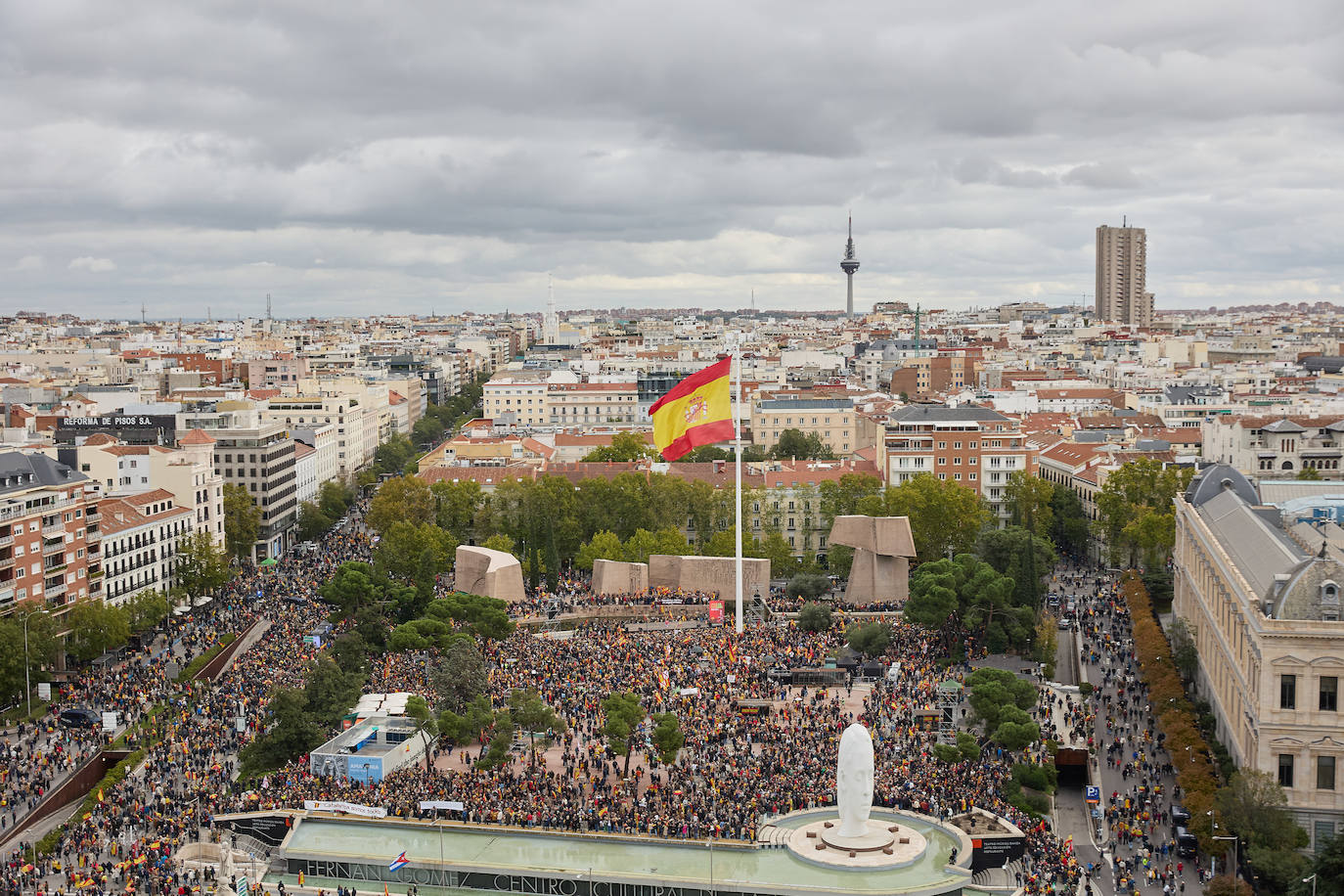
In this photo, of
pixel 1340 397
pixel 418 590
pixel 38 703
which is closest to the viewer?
pixel 38 703

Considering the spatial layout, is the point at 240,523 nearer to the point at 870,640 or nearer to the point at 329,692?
the point at 329,692

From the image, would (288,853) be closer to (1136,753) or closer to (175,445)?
(1136,753)

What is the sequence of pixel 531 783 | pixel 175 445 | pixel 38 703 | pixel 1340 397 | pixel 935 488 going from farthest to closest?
pixel 1340 397, pixel 175 445, pixel 935 488, pixel 38 703, pixel 531 783

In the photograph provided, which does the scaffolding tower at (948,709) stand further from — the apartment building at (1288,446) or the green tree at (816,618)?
the apartment building at (1288,446)

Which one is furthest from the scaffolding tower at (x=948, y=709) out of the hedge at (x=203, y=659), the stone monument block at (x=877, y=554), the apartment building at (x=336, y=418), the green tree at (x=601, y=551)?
the apartment building at (x=336, y=418)

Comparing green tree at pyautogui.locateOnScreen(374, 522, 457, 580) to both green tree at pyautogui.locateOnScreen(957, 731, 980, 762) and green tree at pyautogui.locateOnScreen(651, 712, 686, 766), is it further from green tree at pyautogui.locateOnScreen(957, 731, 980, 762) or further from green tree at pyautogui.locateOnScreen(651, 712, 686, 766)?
green tree at pyautogui.locateOnScreen(957, 731, 980, 762)

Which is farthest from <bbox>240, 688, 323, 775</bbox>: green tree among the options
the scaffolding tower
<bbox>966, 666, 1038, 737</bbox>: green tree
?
<bbox>966, 666, 1038, 737</bbox>: green tree

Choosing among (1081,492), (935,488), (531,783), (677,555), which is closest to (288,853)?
(531,783)

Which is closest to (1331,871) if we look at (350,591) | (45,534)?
(350,591)
